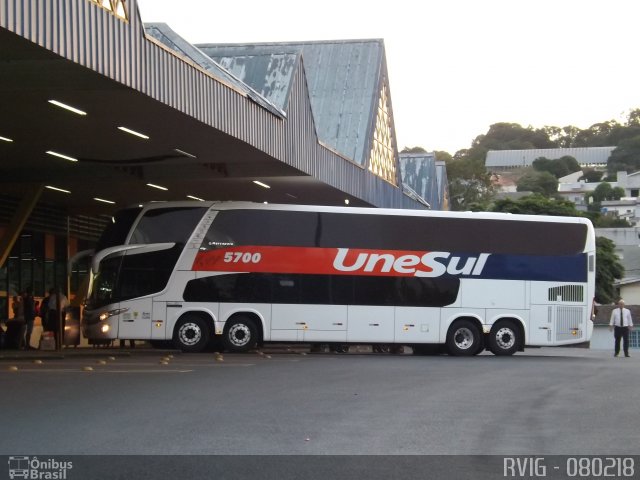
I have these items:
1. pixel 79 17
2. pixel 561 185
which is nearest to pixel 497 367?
pixel 79 17

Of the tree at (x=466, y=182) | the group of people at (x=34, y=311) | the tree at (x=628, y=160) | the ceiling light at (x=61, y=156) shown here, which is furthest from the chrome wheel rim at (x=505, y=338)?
the tree at (x=628, y=160)

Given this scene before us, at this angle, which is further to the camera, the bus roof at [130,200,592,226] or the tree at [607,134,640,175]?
the tree at [607,134,640,175]

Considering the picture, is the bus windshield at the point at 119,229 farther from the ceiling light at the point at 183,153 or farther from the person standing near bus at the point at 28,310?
the person standing near bus at the point at 28,310

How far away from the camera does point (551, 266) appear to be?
29.1m

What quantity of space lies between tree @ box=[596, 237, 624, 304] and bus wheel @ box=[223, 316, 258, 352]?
45.9 meters

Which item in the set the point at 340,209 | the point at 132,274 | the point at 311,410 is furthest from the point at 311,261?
the point at 311,410

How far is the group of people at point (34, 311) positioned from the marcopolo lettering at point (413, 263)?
8.38 meters

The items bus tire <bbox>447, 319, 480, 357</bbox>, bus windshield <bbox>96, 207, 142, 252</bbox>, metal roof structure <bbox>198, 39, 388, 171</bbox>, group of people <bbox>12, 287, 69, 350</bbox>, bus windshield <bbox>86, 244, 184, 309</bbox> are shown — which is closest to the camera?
bus windshield <bbox>86, 244, 184, 309</bbox>

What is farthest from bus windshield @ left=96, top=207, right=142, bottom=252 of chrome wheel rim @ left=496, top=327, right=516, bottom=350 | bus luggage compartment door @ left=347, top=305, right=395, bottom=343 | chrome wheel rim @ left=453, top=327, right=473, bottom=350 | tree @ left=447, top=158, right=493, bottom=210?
tree @ left=447, top=158, right=493, bottom=210

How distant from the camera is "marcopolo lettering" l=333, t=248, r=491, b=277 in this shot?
2814 cm

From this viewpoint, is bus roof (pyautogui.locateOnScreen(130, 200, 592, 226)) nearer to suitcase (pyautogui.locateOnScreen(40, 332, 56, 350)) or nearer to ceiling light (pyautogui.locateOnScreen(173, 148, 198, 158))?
ceiling light (pyautogui.locateOnScreen(173, 148, 198, 158))

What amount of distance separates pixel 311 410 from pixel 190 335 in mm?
14115

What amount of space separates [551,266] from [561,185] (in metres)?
152

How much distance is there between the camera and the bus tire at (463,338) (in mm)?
28625
